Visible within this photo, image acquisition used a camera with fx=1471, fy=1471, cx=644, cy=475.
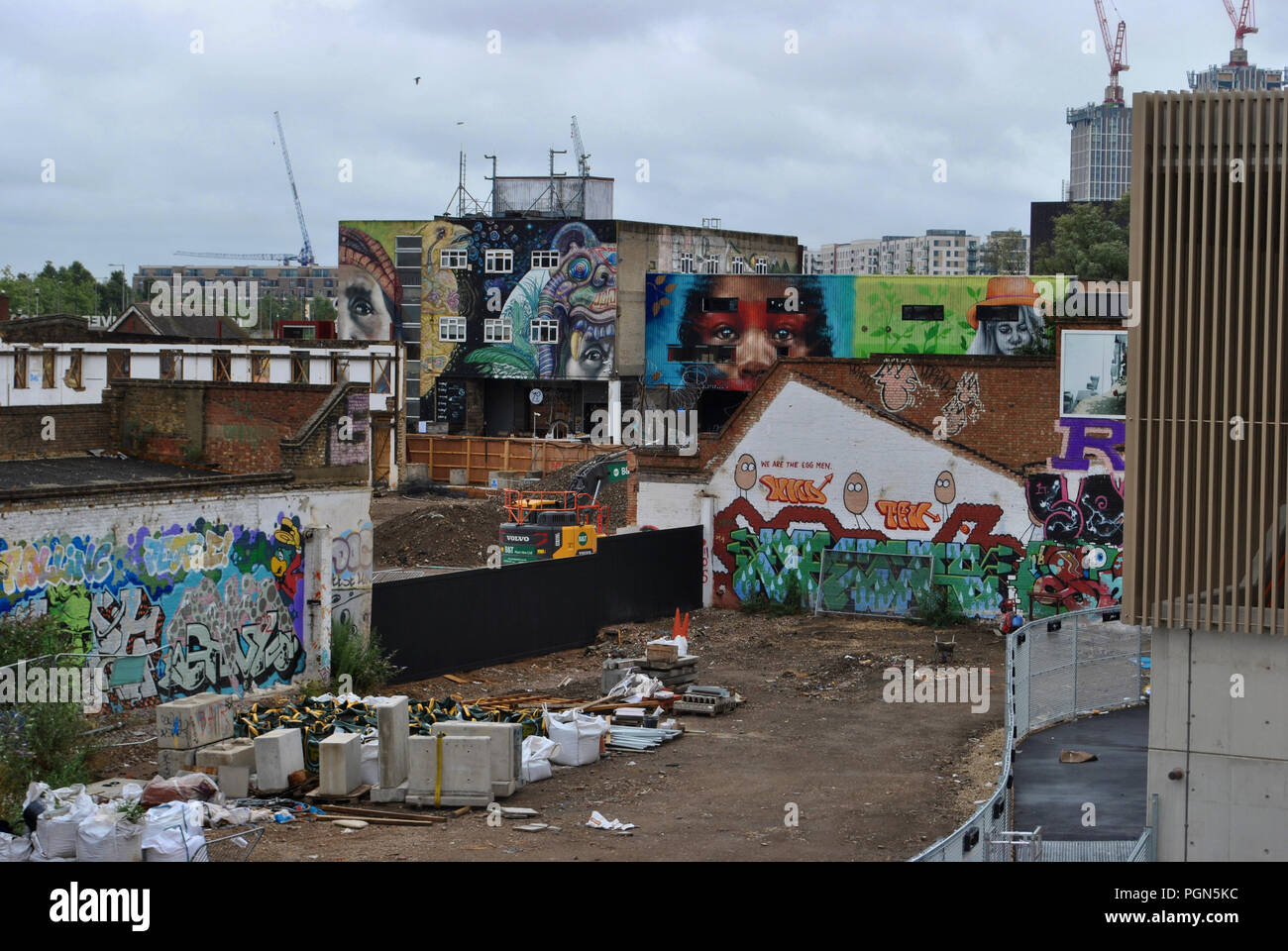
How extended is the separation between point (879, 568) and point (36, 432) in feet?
60.2

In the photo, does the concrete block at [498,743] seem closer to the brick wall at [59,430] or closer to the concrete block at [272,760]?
the concrete block at [272,760]

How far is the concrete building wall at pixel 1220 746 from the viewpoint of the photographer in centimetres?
1432

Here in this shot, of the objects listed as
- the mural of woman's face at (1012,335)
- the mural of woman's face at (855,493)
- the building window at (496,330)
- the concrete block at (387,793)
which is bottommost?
the concrete block at (387,793)

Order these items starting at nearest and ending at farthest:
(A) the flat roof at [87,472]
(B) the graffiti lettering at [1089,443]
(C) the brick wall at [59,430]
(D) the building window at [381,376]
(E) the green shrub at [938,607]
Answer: (A) the flat roof at [87,472], (C) the brick wall at [59,430], (B) the graffiti lettering at [1089,443], (E) the green shrub at [938,607], (D) the building window at [381,376]

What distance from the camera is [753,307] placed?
236 feet

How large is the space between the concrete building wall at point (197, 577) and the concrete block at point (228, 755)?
3.08 metres

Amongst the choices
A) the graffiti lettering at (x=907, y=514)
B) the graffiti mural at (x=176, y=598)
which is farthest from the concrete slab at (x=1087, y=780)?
the graffiti mural at (x=176, y=598)

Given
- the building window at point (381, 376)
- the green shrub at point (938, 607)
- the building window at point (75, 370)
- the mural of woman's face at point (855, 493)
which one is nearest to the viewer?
the green shrub at point (938, 607)

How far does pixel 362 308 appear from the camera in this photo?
78.4m

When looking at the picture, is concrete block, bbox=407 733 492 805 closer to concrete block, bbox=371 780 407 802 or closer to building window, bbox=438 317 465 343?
concrete block, bbox=371 780 407 802

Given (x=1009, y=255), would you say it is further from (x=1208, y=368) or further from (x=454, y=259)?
(x=1208, y=368)

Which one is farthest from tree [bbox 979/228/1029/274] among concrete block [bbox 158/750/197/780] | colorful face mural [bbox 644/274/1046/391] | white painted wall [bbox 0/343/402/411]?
concrete block [bbox 158/750/197/780]

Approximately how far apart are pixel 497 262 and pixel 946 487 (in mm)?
46169
